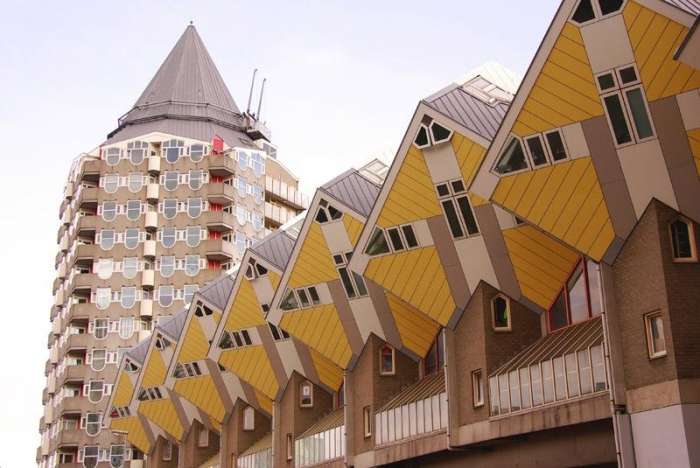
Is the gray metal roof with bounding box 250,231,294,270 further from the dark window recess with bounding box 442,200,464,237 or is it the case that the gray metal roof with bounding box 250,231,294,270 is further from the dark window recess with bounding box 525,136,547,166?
the dark window recess with bounding box 525,136,547,166

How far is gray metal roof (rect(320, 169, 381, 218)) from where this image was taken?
145 feet

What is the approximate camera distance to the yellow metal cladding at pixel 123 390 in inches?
2972

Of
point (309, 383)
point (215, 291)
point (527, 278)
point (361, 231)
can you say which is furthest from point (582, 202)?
point (215, 291)

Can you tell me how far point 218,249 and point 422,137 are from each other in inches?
2310

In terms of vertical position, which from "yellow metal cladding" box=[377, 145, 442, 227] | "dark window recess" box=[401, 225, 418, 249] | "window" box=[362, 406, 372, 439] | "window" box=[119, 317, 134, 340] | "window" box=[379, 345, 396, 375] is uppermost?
"window" box=[119, 317, 134, 340]

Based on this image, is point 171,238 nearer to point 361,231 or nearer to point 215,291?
point 215,291

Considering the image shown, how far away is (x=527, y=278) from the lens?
3466cm

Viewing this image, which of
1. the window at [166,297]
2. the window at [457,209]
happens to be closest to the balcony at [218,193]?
the window at [166,297]

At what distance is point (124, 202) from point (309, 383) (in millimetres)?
48950

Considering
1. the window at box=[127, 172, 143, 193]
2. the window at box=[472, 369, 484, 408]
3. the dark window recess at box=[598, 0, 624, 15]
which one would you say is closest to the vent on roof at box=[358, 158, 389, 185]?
the window at box=[472, 369, 484, 408]

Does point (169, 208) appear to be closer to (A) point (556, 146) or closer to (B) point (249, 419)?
(B) point (249, 419)

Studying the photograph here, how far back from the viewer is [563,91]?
29.0 m

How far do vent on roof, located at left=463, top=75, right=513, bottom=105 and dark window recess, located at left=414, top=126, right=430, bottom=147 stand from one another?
282 cm

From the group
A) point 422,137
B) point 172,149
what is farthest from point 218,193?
point 422,137
